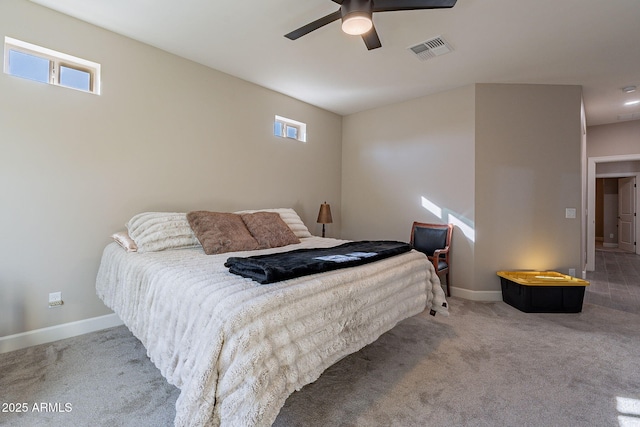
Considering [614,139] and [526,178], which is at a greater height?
[614,139]

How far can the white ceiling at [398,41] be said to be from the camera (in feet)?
7.54

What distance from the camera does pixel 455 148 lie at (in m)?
3.83

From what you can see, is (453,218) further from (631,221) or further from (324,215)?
(631,221)

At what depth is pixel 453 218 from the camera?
3857 millimetres

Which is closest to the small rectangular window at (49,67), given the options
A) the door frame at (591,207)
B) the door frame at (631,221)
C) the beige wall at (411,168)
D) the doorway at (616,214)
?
the beige wall at (411,168)

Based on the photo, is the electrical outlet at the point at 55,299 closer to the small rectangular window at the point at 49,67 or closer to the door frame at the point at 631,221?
the small rectangular window at the point at 49,67

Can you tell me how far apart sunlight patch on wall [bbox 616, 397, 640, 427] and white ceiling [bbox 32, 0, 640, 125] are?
108 inches

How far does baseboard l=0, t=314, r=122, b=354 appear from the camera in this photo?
7.29 feet

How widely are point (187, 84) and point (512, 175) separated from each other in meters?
3.99

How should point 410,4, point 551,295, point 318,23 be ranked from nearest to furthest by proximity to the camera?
point 410,4, point 318,23, point 551,295

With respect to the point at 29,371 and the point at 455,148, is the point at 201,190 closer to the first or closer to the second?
the point at 29,371

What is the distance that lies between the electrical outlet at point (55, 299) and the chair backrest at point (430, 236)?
3.79m

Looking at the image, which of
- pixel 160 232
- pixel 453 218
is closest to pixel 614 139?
pixel 453 218

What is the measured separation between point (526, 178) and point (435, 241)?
1357mm
